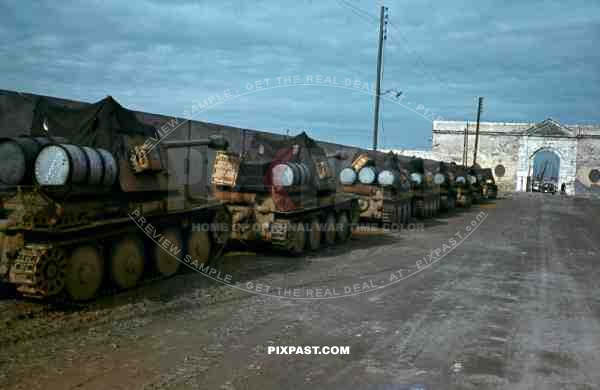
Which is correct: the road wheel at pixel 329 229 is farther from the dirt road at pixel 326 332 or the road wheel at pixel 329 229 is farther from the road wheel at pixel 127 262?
the road wheel at pixel 127 262

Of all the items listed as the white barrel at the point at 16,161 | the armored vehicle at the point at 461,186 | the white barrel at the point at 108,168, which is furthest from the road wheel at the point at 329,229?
the armored vehicle at the point at 461,186

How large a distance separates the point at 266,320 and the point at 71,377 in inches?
108

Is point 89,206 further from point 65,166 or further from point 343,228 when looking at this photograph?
point 343,228

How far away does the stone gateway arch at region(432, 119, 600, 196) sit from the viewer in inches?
2621

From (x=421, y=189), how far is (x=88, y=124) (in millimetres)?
18119

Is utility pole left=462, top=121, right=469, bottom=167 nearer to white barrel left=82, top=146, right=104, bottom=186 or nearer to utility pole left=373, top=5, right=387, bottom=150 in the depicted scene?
utility pole left=373, top=5, right=387, bottom=150

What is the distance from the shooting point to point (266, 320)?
23.7 ft

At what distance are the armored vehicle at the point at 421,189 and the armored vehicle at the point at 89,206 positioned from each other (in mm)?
15049

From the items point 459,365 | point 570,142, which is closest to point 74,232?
point 459,365

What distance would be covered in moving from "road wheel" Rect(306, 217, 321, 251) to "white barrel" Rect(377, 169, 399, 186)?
5933mm

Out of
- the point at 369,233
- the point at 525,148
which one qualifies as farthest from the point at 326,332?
the point at 525,148

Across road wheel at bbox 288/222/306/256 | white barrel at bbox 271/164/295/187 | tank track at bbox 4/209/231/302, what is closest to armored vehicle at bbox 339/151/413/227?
road wheel at bbox 288/222/306/256

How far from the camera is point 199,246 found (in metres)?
11.1

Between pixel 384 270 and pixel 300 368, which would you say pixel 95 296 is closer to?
pixel 300 368
